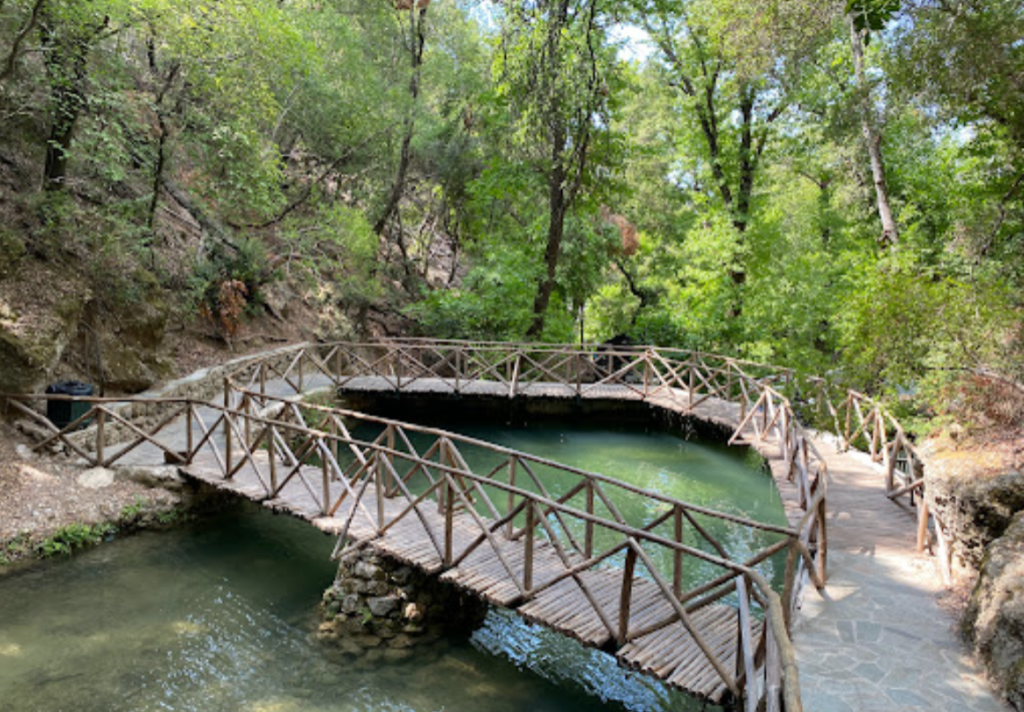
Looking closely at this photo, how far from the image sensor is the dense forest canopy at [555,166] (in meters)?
8.66

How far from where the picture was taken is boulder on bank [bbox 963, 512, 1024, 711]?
4320 mm

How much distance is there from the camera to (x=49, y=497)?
814cm

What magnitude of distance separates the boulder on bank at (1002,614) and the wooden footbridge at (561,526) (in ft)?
3.86

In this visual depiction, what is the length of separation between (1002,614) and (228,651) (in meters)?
6.42

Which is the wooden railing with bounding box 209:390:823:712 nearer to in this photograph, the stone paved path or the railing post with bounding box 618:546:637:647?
the railing post with bounding box 618:546:637:647

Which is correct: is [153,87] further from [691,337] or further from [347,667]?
[691,337]

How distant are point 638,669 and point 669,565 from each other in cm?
423

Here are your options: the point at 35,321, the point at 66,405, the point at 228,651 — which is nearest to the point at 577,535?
the point at 228,651

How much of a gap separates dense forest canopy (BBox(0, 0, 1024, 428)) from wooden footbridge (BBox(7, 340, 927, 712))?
2379 millimetres

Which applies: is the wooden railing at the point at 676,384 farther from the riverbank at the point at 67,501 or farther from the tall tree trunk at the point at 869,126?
the riverbank at the point at 67,501

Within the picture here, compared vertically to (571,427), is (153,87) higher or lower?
higher

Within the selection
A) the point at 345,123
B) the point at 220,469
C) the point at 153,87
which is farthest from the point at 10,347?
the point at 345,123

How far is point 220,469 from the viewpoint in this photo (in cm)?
893

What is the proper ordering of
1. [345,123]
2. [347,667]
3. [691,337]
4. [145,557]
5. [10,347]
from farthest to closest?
1. [691,337]
2. [345,123]
3. [10,347]
4. [145,557]
5. [347,667]
